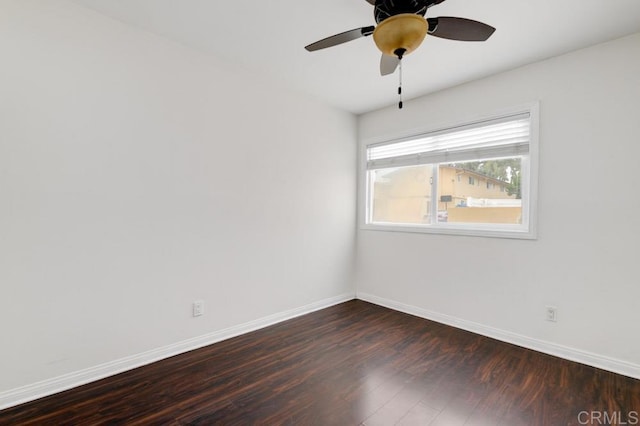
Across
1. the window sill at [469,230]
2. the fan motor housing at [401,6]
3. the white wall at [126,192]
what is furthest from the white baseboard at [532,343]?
the fan motor housing at [401,6]

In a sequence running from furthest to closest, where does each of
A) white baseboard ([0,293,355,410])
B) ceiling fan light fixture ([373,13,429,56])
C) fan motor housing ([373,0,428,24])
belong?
white baseboard ([0,293,355,410])
fan motor housing ([373,0,428,24])
ceiling fan light fixture ([373,13,429,56])

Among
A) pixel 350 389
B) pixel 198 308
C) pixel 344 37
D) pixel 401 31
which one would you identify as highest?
pixel 344 37

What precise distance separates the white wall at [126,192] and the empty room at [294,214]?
0.01 meters

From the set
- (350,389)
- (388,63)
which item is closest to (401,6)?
(388,63)

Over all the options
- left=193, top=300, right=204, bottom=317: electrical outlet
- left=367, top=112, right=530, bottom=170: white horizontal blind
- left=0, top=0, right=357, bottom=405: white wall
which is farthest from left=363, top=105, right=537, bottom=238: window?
left=193, top=300, right=204, bottom=317: electrical outlet

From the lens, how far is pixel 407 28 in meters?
1.36

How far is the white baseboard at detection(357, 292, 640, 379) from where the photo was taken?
216cm

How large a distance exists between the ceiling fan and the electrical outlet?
7.09 ft

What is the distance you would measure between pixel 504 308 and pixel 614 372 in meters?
0.78

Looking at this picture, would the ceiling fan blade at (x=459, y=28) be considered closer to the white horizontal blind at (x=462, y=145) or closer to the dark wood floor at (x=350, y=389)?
the white horizontal blind at (x=462, y=145)

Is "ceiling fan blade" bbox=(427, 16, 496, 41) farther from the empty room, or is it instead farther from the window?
the window

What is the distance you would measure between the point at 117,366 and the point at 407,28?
2794 millimetres

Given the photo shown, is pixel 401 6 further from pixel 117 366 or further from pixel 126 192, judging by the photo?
pixel 117 366

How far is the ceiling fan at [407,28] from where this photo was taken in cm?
136
